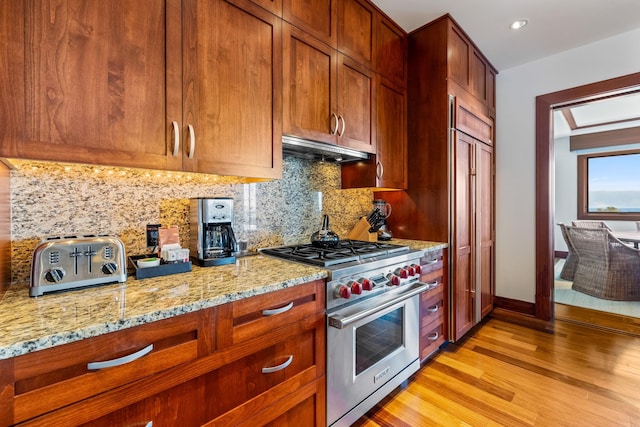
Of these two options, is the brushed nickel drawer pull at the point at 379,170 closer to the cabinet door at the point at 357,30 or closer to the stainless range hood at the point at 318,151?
the stainless range hood at the point at 318,151

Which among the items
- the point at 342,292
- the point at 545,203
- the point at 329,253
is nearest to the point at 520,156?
the point at 545,203

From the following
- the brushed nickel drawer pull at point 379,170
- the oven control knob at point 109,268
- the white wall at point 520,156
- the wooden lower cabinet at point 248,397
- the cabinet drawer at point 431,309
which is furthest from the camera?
the white wall at point 520,156

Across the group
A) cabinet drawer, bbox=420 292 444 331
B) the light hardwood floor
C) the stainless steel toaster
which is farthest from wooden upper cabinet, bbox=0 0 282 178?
the light hardwood floor

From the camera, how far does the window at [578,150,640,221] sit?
5.31m

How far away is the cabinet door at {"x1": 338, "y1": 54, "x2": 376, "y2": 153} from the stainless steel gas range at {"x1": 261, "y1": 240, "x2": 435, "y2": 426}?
2.44 feet

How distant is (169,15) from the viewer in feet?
3.87

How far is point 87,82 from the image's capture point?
3.31 ft

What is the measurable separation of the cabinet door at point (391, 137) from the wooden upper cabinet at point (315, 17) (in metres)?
0.57

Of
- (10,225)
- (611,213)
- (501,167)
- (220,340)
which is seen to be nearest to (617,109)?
(611,213)

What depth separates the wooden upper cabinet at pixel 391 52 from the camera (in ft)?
7.10

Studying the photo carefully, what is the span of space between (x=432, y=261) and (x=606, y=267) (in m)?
3.14

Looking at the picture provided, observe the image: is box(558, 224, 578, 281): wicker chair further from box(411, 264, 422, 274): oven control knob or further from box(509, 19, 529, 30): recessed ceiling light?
box(411, 264, 422, 274): oven control knob

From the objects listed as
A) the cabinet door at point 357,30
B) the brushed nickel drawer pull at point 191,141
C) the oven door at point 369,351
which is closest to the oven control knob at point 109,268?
the brushed nickel drawer pull at point 191,141

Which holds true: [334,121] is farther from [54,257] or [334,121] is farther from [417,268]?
[54,257]
